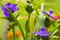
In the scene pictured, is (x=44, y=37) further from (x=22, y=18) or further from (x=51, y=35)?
(x=22, y=18)

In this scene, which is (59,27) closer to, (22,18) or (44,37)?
(44,37)

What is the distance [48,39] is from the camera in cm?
45

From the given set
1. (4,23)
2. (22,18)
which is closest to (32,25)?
(22,18)

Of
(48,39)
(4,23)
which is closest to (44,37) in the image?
(48,39)

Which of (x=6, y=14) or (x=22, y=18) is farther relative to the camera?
(x=22, y=18)

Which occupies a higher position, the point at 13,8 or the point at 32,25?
the point at 13,8

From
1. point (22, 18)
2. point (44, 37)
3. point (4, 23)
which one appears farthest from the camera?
point (22, 18)

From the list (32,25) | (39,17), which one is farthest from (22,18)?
(39,17)

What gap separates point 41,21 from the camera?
1.69ft

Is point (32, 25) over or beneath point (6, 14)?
beneath

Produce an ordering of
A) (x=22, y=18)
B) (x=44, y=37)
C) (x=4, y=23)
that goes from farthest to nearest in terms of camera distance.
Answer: (x=22, y=18) → (x=4, y=23) → (x=44, y=37)

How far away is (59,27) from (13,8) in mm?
133

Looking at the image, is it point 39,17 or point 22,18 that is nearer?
point 39,17

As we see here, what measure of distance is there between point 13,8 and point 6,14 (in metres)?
0.03
